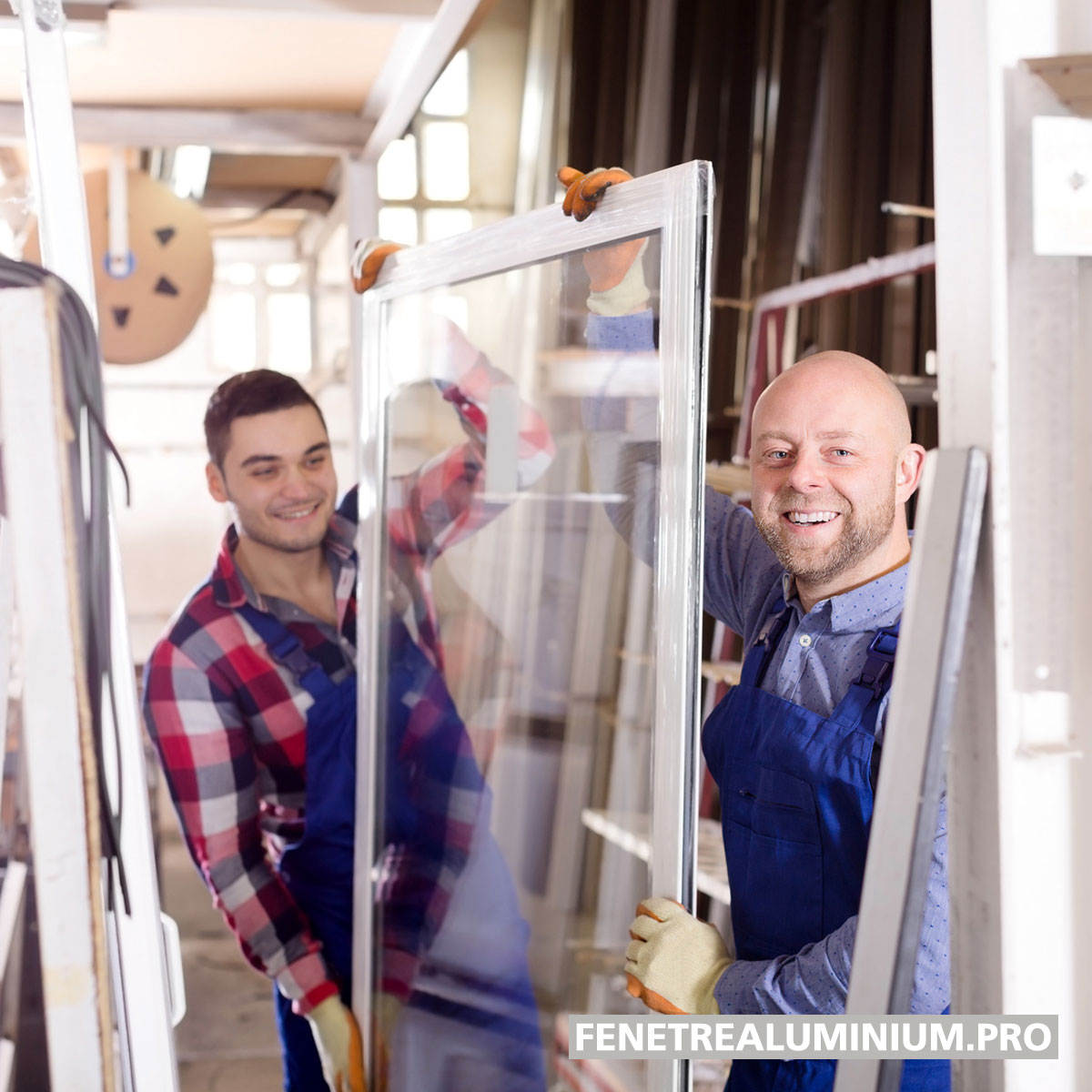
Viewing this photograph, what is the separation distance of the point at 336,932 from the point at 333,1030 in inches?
6.9

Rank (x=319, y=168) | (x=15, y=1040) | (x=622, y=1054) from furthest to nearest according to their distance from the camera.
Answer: (x=319, y=168), (x=15, y=1040), (x=622, y=1054)

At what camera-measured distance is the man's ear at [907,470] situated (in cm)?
153

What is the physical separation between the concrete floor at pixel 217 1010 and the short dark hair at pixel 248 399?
64.7 inches

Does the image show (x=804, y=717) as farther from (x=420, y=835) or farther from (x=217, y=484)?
(x=217, y=484)

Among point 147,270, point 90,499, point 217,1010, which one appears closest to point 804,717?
point 90,499

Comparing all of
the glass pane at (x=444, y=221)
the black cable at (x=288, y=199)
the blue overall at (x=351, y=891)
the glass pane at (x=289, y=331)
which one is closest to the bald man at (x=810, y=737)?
the blue overall at (x=351, y=891)

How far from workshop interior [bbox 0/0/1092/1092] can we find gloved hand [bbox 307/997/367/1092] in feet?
0.10

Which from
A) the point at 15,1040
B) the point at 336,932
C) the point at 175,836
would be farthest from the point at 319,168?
the point at 175,836

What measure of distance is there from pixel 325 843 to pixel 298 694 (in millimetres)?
286

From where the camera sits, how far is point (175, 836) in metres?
4.41

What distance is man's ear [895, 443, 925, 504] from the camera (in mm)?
1525

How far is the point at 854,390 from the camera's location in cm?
150

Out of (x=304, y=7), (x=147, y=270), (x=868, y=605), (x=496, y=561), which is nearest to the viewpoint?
(x=868, y=605)

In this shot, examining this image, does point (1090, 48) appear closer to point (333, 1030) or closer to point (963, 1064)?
point (963, 1064)
